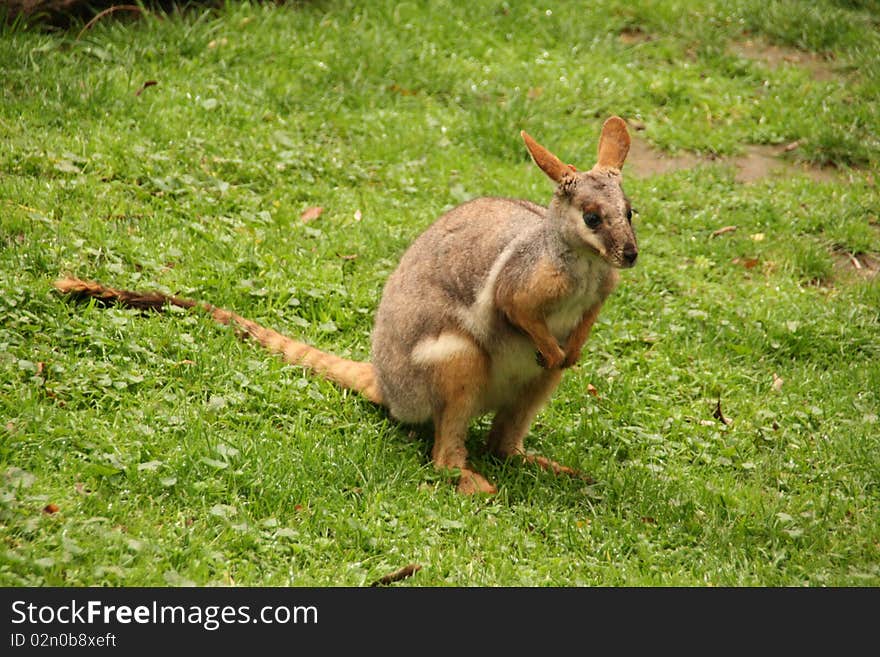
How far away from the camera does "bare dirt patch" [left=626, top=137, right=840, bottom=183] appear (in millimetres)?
8906

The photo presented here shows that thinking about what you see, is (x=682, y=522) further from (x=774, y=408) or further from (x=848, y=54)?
(x=848, y=54)

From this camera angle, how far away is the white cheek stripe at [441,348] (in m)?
5.49

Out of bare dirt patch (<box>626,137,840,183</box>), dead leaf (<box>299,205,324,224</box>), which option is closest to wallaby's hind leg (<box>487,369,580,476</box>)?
dead leaf (<box>299,205,324,224</box>)

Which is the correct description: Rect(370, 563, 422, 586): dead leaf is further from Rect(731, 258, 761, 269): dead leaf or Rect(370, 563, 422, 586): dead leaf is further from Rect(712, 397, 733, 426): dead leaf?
Rect(731, 258, 761, 269): dead leaf

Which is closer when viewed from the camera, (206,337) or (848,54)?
(206,337)

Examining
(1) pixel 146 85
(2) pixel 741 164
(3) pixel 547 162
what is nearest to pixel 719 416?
(3) pixel 547 162

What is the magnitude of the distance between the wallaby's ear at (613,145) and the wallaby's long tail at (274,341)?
1.56 meters

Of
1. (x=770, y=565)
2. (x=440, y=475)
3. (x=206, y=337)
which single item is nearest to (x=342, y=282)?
(x=206, y=337)

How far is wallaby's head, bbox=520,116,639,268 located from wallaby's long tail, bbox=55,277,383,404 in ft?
4.41

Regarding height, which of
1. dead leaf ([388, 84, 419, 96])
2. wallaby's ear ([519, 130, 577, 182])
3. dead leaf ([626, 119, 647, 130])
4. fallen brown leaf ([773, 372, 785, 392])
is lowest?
fallen brown leaf ([773, 372, 785, 392])

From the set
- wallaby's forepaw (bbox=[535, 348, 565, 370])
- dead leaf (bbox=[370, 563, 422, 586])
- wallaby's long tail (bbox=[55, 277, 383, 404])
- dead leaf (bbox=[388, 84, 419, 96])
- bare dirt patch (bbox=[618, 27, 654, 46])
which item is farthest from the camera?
bare dirt patch (bbox=[618, 27, 654, 46])

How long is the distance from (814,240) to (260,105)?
407 centimetres

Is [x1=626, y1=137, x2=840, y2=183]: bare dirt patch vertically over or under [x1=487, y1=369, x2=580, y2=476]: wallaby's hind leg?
over

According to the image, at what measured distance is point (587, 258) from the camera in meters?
5.21
